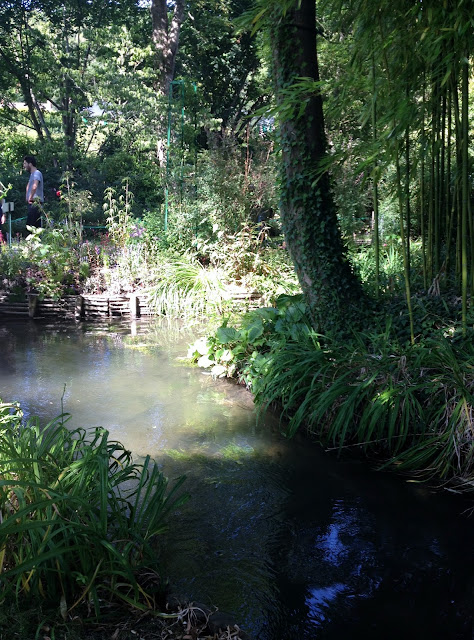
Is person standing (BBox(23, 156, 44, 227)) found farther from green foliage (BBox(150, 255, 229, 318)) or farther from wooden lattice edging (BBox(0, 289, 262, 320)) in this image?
green foliage (BBox(150, 255, 229, 318))

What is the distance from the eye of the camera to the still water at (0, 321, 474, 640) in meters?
2.24

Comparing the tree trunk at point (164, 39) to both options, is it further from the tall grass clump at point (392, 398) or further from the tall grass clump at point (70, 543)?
the tall grass clump at point (70, 543)

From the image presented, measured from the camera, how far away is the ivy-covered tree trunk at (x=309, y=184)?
4496mm

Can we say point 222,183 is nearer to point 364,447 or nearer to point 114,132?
point 364,447

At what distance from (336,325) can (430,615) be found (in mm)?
2606

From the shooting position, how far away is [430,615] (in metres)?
2.21

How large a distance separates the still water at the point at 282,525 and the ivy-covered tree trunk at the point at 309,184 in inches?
45.7

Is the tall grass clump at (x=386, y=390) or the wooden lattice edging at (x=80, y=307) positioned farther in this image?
the wooden lattice edging at (x=80, y=307)

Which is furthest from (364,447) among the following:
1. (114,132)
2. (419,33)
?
(114,132)

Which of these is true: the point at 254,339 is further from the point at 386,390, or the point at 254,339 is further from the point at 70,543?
the point at 70,543

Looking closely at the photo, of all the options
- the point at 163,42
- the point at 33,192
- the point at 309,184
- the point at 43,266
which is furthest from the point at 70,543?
the point at 163,42

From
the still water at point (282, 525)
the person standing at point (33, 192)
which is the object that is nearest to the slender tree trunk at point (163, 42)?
the person standing at point (33, 192)

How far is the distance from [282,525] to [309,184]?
2762mm

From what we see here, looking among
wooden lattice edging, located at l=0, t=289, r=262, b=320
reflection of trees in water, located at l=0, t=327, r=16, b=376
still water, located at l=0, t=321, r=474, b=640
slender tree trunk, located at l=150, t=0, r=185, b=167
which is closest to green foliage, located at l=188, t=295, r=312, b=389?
still water, located at l=0, t=321, r=474, b=640
